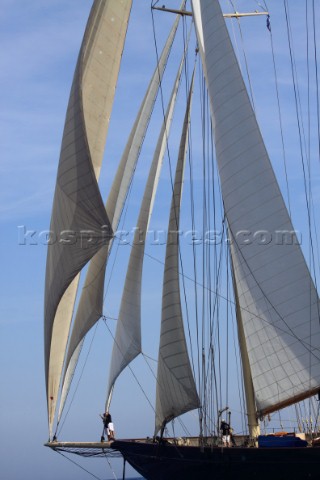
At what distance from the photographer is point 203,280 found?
120 ft

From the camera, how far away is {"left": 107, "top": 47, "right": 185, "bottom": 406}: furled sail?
127 feet

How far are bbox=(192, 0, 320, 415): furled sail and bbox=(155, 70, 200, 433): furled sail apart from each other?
3.72 m

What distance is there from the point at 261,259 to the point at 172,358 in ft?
19.3

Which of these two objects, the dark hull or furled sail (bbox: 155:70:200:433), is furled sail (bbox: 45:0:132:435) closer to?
furled sail (bbox: 155:70:200:433)

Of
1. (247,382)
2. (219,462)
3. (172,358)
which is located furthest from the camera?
→ (172,358)

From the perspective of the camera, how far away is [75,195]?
31562 mm

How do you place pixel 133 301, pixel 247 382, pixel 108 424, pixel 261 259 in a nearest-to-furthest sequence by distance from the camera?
pixel 261 259
pixel 247 382
pixel 133 301
pixel 108 424

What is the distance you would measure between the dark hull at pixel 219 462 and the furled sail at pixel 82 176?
4.29 m

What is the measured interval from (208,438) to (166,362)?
9.24 feet

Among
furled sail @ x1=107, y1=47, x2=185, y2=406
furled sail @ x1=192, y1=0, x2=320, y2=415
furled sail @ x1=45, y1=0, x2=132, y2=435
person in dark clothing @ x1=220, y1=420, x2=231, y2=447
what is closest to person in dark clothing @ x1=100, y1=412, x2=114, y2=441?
furled sail @ x1=107, y1=47, x2=185, y2=406

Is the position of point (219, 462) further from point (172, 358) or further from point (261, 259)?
point (261, 259)

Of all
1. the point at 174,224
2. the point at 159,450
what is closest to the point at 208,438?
the point at 159,450

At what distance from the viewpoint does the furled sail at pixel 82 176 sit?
3111cm

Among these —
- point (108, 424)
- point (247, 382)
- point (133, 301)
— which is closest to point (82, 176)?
point (133, 301)
